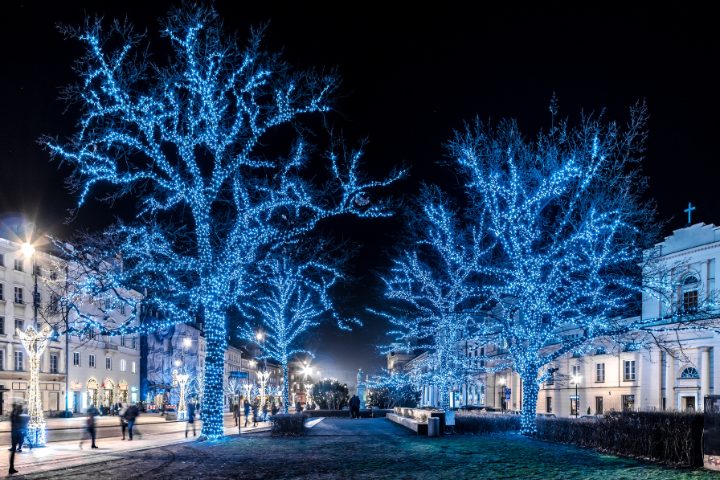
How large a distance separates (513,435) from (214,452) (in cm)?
1267

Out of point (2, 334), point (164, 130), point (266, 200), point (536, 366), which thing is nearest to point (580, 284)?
point (536, 366)

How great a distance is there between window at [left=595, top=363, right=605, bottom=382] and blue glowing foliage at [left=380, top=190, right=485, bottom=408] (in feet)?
60.9

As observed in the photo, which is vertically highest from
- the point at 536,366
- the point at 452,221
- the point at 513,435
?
the point at 452,221

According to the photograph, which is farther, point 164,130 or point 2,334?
point 2,334

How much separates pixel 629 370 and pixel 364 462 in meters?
41.7

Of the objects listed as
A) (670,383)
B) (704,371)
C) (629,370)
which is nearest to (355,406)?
(629,370)

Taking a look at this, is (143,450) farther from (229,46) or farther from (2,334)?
(2,334)

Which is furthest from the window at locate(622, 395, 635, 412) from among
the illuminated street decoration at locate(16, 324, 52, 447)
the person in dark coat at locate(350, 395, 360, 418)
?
the illuminated street decoration at locate(16, 324, 52, 447)

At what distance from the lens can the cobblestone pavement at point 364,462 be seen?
529 inches

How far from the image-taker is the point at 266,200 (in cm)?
2223

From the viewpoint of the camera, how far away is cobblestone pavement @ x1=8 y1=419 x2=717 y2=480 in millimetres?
13445

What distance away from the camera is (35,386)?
2217 cm

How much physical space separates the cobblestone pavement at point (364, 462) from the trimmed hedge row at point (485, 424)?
5983 mm

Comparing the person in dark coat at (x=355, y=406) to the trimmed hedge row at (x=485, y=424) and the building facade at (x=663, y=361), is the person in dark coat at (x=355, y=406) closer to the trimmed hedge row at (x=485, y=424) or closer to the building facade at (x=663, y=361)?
the building facade at (x=663, y=361)
